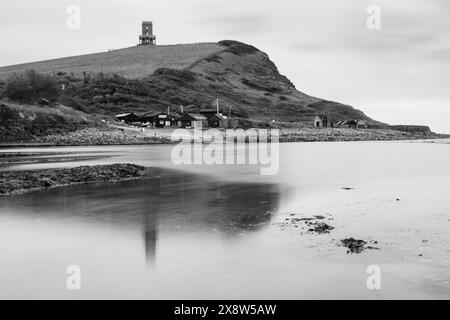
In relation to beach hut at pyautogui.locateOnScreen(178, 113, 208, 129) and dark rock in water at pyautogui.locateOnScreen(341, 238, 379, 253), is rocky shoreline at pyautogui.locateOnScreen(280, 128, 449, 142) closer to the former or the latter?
beach hut at pyautogui.locateOnScreen(178, 113, 208, 129)

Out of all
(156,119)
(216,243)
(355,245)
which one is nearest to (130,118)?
(156,119)

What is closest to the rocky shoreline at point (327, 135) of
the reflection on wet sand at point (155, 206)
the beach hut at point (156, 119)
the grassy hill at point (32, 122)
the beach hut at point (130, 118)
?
the beach hut at point (156, 119)

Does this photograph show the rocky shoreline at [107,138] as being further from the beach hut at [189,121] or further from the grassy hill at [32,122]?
the beach hut at [189,121]

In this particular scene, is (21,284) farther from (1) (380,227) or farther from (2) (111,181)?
(2) (111,181)

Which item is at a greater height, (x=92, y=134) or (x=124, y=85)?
(x=124, y=85)

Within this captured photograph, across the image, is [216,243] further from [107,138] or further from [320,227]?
[107,138]

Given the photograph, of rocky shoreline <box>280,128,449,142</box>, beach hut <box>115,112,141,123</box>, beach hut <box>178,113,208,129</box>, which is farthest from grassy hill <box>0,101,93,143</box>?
rocky shoreline <box>280,128,449,142</box>
